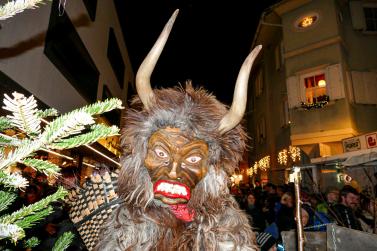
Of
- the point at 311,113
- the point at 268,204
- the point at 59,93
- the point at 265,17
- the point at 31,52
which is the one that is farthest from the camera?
the point at 265,17

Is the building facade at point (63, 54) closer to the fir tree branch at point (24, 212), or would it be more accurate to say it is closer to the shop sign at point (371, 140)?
the fir tree branch at point (24, 212)

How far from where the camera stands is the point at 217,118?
2316 mm

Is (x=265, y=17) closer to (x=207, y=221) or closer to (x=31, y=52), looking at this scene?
(x=31, y=52)

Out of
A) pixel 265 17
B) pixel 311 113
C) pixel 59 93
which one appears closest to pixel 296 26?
pixel 265 17

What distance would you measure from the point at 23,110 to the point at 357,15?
15876 mm

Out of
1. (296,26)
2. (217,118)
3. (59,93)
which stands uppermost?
(296,26)

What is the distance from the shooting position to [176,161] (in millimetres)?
2105

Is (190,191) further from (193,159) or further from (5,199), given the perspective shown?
(5,199)

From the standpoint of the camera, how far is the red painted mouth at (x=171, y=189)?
1.98 metres

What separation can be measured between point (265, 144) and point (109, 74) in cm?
1116

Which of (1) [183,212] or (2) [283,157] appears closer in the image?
(1) [183,212]

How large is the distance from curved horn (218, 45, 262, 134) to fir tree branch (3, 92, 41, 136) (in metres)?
1.62

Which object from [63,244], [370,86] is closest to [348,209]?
[63,244]

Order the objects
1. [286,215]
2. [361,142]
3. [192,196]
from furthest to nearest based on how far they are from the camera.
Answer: [361,142] → [286,215] → [192,196]
